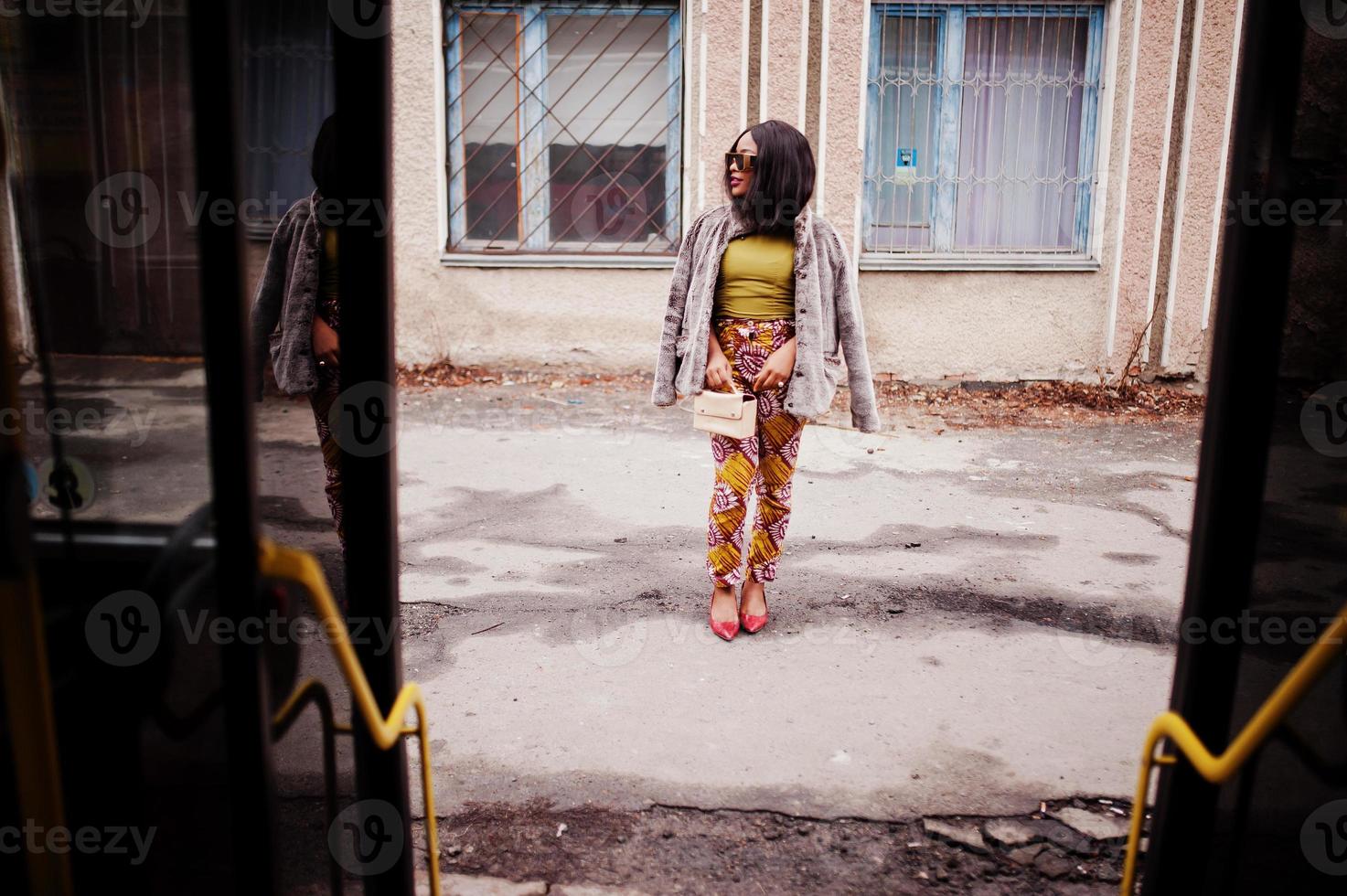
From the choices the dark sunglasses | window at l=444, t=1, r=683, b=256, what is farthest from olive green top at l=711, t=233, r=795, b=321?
window at l=444, t=1, r=683, b=256

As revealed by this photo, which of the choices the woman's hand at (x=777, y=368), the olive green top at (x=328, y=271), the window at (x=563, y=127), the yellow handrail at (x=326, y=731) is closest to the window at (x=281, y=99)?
the olive green top at (x=328, y=271)

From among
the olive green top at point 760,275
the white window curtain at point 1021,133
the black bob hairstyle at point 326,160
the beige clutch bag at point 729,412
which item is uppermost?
the white window curtain at point 1021,133

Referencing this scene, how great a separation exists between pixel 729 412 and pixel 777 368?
0.81 feet

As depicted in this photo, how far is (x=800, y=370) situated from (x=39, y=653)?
269 centimetres

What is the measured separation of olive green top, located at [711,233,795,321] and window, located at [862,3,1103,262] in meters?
4.77

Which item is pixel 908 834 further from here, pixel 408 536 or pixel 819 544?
pixel 408 536

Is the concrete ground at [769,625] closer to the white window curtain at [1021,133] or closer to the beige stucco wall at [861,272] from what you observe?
the beige stucco wall at [861,272]

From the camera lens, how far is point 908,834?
244 centimetres

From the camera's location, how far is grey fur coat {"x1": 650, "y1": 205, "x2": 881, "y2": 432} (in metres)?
3.51

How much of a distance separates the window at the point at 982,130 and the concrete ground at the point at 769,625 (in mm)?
2614

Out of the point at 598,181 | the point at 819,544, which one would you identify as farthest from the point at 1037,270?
the point at 819,544

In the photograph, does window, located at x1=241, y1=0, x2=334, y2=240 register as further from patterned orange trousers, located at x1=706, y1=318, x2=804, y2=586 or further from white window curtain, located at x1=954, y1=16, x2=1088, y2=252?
white window curtain, located at x1=954, y1=16, x2=1088, y2=252

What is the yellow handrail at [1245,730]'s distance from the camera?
112 centimetres

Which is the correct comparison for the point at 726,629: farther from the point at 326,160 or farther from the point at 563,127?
the point at 563,127
